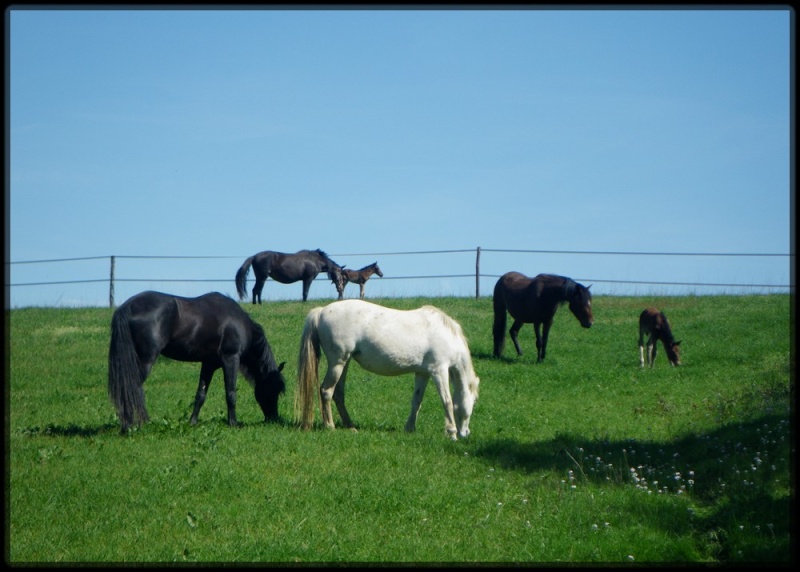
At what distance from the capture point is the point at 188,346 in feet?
40.1

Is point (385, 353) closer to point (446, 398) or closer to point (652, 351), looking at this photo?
point (446, 398)

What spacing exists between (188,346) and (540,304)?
30.1 ft

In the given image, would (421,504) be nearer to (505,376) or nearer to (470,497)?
Answer: (470,497)


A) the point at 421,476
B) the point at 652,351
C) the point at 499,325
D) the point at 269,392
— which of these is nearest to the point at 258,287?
the point at 499,325

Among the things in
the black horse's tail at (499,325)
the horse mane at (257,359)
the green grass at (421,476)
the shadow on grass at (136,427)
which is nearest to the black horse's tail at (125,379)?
the shadow on grass at (136,427)

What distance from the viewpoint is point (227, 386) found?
12.3m

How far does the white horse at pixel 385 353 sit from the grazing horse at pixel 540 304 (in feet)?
21.9

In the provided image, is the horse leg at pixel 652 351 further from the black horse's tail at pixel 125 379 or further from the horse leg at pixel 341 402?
the black horse's tail at pixel 125 379

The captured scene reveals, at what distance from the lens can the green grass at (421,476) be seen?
23.7 feet

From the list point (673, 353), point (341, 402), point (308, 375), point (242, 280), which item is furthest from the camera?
point (242, 280)

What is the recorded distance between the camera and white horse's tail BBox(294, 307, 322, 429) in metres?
11.8

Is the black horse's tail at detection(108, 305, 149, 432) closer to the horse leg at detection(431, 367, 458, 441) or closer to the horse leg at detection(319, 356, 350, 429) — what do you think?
the horse leg at detection(319, 356, 350, 429)

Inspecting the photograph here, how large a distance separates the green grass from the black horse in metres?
0.50

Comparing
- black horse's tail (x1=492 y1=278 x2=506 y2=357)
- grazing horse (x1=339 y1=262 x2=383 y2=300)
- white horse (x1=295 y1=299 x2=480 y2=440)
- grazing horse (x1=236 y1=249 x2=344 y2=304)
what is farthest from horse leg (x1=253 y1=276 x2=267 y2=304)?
white horse (x1=295 y1=299 x2=480 y2=440)
